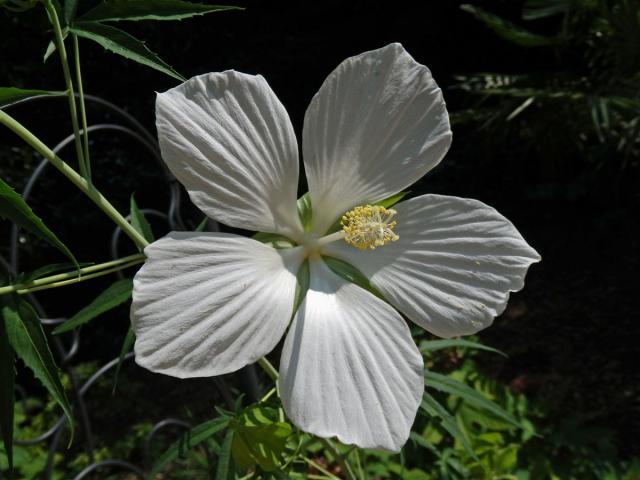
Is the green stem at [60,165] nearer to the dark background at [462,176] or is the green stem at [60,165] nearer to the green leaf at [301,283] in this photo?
the green leaf at [301,283]

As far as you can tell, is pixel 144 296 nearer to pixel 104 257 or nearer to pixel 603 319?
pixel 104 257

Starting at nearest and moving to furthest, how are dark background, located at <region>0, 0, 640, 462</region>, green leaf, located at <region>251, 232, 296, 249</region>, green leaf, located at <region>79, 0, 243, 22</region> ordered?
green leaf, located at <region>79, 0, 243, 22</region> < green leaf, located at <region>251, 232, 296, 249</region> < dark background, located at <region>0, 0, 640, 462</region>

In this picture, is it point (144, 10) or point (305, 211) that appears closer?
point (144, 10)

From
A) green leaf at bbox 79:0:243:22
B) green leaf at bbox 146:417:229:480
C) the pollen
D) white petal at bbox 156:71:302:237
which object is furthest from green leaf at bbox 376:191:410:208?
green leaf at bbox 146:417:229:480

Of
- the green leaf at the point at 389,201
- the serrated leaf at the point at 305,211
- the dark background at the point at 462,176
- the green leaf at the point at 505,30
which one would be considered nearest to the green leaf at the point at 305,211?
the serrated leaf at the point at 305,211

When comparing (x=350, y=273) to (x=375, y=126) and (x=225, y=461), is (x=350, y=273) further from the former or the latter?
(x=225, y=461)

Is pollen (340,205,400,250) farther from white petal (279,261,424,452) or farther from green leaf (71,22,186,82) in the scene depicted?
green leaf (71,22,186,82)

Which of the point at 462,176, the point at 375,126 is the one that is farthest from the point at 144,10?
the point at 462,176
